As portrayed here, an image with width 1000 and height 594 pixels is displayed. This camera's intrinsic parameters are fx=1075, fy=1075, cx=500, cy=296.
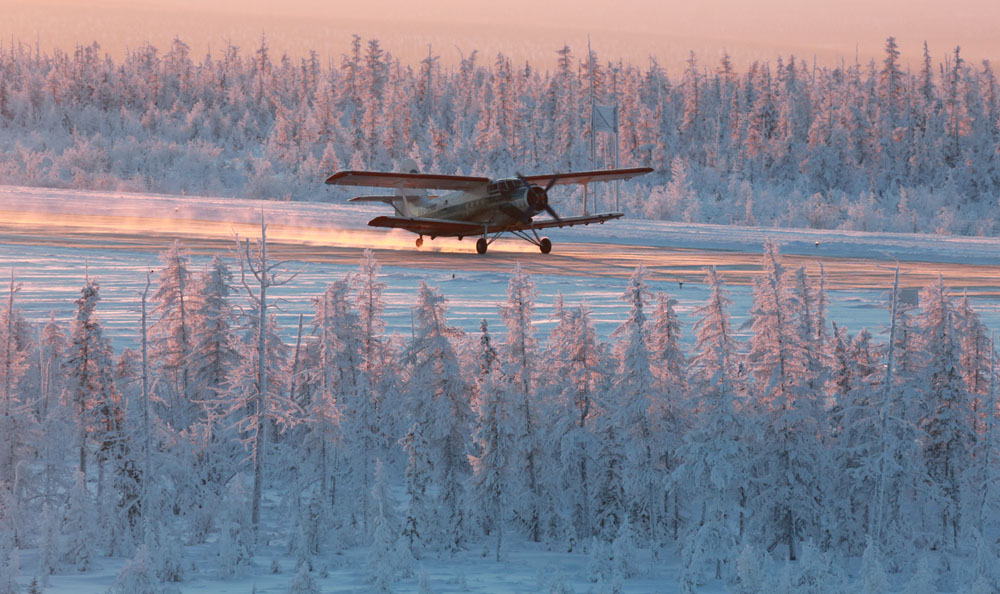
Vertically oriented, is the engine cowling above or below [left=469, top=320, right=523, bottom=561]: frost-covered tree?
above

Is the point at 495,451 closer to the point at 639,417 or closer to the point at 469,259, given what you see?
the point at 639,417

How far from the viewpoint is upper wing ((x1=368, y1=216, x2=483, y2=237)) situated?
34.9m

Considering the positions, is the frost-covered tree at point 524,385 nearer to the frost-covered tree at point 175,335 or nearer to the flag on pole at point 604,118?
the frost-covered tree at point 175,335

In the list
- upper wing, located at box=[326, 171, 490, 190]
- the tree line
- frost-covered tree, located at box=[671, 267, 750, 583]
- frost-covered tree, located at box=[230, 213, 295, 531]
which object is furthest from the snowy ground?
upper wing, located at box=[326, 171, 490, 190]

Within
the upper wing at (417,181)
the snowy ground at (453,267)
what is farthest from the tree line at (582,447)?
Answer: the upper wing at (417,181)

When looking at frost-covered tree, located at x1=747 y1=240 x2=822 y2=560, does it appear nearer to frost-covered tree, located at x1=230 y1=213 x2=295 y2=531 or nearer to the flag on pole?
frost-covered tree, located at x1=230 y1=213 x2=295 y2=531

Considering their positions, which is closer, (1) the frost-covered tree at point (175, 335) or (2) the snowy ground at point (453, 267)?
(2) the snowy ground at point (453, 267)

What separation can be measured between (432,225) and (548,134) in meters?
63.8

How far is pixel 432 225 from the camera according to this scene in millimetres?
35094

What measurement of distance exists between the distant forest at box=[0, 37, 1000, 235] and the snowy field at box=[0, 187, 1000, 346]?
16118 mm

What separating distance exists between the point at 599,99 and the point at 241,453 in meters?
86.9

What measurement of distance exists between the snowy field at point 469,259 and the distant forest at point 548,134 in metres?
16.1

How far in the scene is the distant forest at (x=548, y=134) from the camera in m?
75.8

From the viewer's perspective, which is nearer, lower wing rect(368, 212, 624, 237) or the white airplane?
the white airplane
